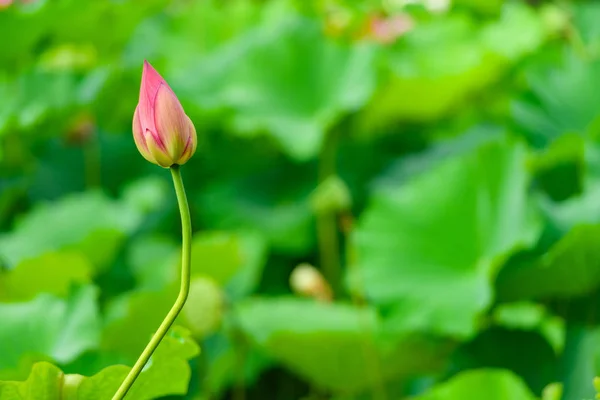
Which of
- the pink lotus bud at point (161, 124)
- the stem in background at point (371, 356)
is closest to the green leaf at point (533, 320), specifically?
the stem in background at point (371, 356)

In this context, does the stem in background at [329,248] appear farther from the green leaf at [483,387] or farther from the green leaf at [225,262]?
the green leaf at [483,387]

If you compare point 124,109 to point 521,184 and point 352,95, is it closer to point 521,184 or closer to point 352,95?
point 352,95

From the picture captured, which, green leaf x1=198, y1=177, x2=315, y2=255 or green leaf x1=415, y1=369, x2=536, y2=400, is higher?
green leaf x1=415, y1=369, x2=536, y2=400

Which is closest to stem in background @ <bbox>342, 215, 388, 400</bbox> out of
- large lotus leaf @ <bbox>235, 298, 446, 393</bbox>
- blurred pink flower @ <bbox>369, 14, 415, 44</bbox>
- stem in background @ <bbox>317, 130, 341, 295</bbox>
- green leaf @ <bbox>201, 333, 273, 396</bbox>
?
large lotus leaf @ <bbox>235, 298, 446, 393</bbox>

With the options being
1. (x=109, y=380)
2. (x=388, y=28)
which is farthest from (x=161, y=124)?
(x=388, y=28)

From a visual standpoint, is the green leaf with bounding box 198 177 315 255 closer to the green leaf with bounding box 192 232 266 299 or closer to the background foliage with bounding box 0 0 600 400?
the background foliage with bounding box 0 0 600 400

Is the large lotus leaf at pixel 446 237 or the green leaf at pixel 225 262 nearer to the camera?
the large lotus leaf at pixel 446 237

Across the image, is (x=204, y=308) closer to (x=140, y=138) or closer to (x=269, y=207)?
(x=140, y=138)

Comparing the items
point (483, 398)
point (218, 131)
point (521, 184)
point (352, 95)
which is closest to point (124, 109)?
point (218, 131)
